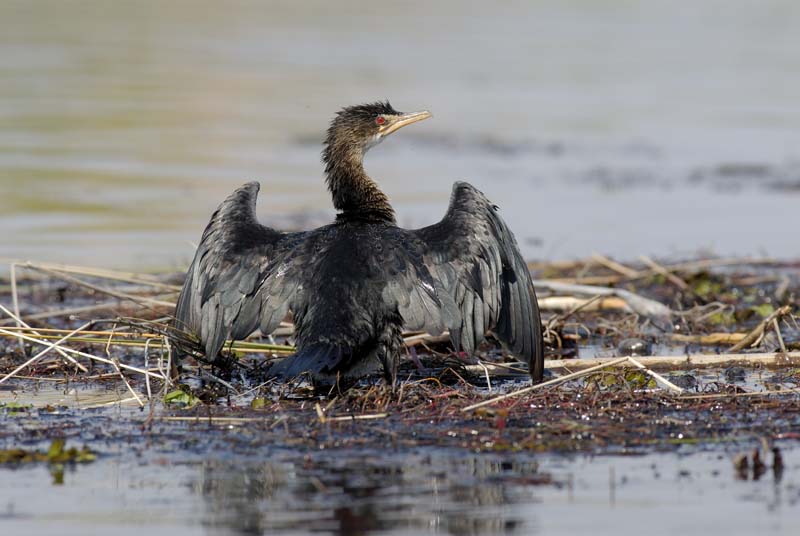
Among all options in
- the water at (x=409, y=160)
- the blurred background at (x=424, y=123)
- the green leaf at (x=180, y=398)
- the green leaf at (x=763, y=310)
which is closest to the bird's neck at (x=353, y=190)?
the blurred background at (x=424, y=123)

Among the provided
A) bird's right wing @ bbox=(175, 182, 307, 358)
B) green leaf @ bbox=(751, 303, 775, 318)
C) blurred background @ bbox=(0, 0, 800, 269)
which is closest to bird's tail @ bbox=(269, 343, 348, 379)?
bird's right wing @ bbox=(175, 182, 307, 358)

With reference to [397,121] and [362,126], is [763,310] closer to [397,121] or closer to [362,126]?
[397,121]

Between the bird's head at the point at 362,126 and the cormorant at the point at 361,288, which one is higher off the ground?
the bird's head at the point at 362,126

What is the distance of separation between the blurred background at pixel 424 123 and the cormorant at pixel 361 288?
4.48 feet

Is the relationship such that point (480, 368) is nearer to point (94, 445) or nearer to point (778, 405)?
point (778, 405)

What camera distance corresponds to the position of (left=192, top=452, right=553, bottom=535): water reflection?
5.02 m

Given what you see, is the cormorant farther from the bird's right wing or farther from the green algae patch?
the green algae patch

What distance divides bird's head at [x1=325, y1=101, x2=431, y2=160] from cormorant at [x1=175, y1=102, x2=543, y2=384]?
89 centimetres

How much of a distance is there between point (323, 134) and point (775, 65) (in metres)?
9.78

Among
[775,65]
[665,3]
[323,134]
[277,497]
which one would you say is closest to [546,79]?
[775,65]

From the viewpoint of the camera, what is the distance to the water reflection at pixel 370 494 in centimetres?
Result: 502

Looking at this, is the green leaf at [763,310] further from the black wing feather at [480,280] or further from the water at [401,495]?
the water at [401,495]

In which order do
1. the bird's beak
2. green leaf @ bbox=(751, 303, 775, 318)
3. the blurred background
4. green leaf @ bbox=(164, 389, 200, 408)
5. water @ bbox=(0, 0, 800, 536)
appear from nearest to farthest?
1. water @ bbox=(0, 0, 800, 536)
2. green leaf @ bbox=(164, 389, 200, 408)
3. the bird's beak
4. green leaf @ bbox=(751, 303, 775, 318)
5. the blurred background

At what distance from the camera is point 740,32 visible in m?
31.5
